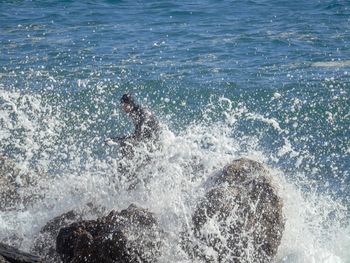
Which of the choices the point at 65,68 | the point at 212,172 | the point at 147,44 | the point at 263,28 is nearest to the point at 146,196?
the point at 212,172

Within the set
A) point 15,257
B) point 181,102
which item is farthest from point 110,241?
point 181,102

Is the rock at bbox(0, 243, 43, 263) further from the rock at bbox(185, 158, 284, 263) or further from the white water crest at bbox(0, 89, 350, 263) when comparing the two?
the rock at bbox(185, 158, 284, 263)

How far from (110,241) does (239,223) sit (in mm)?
1675

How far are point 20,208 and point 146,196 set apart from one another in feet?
7.42

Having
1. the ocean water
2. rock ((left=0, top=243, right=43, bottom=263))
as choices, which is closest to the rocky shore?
rock ((left=0, top=243, right=43, bottom=263))

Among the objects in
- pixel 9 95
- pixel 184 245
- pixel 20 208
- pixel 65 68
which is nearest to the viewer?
pixel 184 245

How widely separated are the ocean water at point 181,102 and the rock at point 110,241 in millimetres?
301

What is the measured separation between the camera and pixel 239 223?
834 cm

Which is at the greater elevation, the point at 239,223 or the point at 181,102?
the point at 239,223

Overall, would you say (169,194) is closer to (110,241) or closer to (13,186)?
(110,241)

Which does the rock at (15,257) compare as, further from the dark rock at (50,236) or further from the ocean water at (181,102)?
the ocean water at (181,102)

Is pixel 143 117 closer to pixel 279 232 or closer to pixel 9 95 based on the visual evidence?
pixel 279 232

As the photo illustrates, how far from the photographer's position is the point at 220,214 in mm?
8367

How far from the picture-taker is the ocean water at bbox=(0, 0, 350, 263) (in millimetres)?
9852
